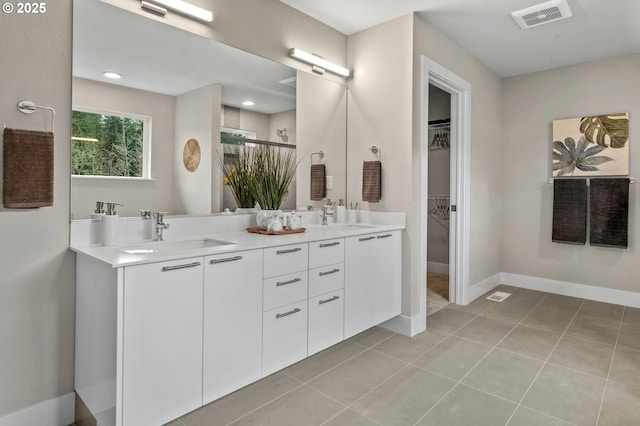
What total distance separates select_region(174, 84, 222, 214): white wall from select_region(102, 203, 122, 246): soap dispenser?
0.36 metres

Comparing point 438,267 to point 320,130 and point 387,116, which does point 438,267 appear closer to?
point 387,116

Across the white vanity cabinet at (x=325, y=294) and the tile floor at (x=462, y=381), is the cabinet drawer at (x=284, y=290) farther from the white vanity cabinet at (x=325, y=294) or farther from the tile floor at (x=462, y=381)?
the tile floor at (x=462, y=381)

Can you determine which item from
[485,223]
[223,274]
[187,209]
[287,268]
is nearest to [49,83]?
[187,209]

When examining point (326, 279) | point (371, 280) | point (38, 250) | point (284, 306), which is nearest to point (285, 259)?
point (284, 306)

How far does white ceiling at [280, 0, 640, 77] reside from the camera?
278 cm

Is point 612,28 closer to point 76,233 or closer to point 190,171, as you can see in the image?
point 190,171

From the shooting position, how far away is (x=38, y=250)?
176cm

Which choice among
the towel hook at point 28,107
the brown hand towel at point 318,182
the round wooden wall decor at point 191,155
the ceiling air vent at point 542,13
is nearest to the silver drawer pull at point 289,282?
the round wooden wall decor at point 191,155

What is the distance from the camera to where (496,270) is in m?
4.49

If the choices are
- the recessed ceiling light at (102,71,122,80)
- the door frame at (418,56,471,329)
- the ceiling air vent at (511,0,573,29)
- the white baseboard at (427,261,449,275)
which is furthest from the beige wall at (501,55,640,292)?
the recessed ceiling light at (102,71,122,80)

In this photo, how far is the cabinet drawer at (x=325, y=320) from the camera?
2.31 meters

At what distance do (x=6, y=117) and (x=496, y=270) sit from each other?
460 cm

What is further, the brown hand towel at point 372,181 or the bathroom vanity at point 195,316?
the brown hand towel at point 372,181

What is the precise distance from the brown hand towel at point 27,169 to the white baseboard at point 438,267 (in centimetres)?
452
